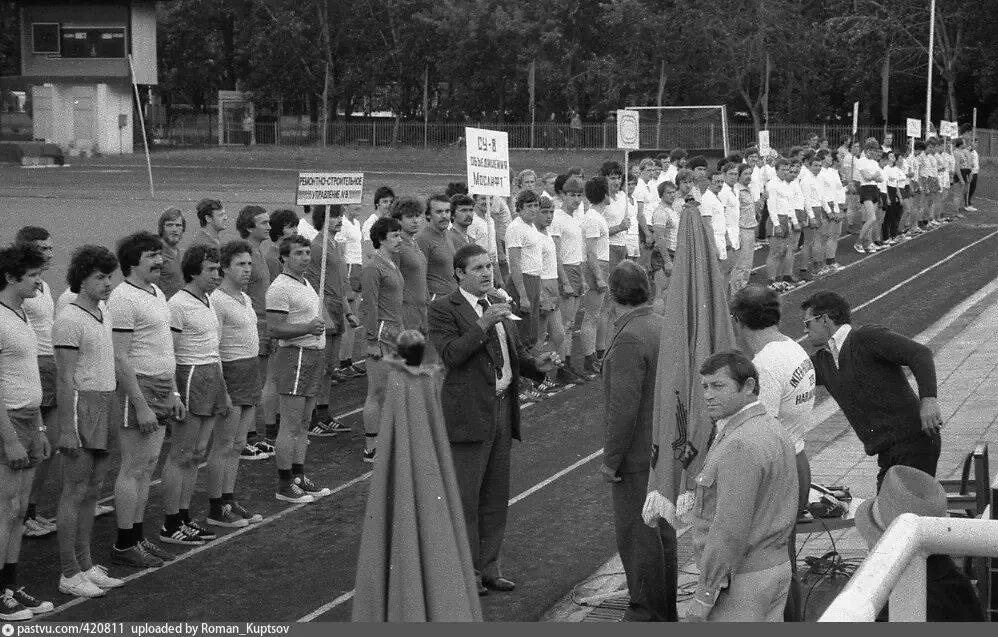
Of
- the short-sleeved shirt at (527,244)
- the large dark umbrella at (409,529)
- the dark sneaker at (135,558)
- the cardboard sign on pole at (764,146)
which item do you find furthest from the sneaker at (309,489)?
the cardboard sign on pole at (764,146)

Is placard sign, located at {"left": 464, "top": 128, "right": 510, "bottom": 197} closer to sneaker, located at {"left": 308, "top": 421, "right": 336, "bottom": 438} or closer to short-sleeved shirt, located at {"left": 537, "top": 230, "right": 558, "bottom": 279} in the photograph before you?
short-sleeved shirt, located at {"left": 537, "top": 230, "right": 558, "bottom": 279}

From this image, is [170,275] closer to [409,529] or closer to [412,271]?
[412,271]

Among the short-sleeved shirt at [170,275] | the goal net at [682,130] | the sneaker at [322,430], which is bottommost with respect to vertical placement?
the sneaker at [322,430]

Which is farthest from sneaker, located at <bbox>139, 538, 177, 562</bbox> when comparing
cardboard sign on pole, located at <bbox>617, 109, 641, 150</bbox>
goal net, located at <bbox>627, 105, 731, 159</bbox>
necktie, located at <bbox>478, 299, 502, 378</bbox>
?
goal net, located at <bbox>627, 105, 731, 159</bbox>

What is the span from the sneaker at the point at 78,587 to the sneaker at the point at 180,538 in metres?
1.12

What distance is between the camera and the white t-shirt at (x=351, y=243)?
50.1 feet

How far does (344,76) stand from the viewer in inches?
2776

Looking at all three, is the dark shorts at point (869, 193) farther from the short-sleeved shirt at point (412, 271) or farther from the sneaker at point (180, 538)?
the sneaker at point (180, 538)

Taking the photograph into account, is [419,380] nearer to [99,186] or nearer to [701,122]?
[701,122]

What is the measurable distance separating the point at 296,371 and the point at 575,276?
5362 millimetres

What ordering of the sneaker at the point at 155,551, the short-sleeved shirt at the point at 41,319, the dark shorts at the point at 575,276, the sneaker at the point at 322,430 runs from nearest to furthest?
the sneaker at the point at 155,551 → the short-sleeved shirt at the point at 41,319 → the sneaker at the point at 322,430 → the dark shorts at the point at 575,276

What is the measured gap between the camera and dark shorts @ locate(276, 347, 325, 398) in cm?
1073

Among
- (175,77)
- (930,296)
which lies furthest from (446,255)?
(175,77)

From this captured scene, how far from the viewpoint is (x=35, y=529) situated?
32.2ft
